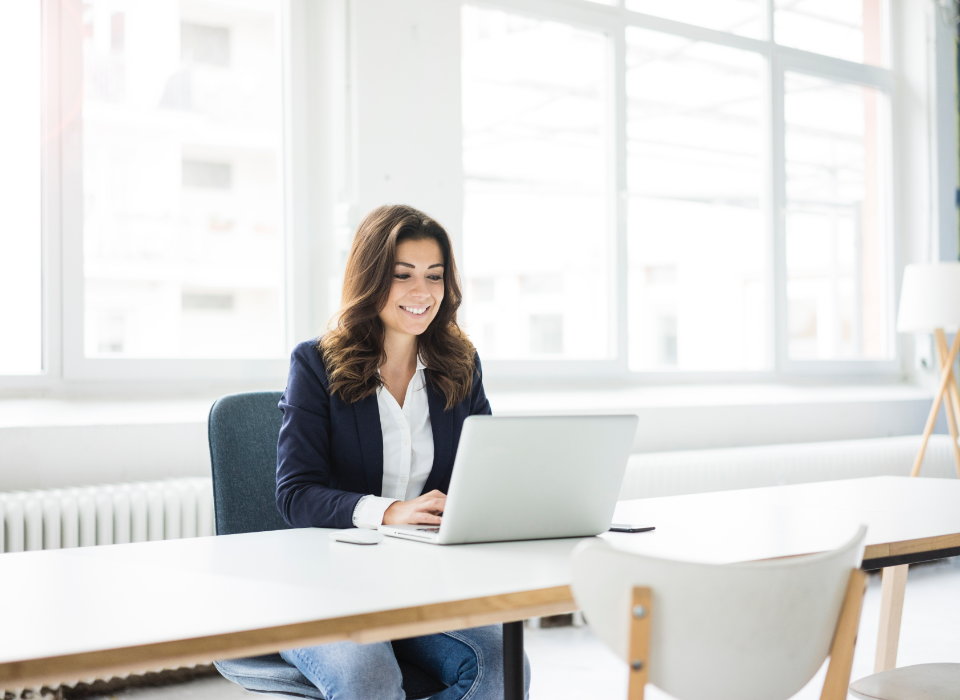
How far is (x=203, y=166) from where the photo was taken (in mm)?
3092

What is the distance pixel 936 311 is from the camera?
409cm

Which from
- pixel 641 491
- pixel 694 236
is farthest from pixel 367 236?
pixel 694 236

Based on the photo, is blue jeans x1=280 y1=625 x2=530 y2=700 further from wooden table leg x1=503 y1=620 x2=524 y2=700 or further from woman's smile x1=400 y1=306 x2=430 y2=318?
woman's smile x1=400 y1=306 x2=430 y2=318

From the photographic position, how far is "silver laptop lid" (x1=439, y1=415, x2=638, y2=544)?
1.28 meters

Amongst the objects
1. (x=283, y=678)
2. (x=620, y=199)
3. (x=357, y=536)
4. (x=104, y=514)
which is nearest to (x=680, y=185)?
(x=620, y=199)

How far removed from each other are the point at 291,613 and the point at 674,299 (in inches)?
140

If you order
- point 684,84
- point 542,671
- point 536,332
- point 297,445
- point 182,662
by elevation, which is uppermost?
point 684,84

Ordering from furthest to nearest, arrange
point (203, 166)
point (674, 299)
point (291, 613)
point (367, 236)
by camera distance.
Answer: point (674, 299) → point (203, 166) → point (367, 236) → point (291, 613)

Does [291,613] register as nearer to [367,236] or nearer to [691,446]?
[367,236]

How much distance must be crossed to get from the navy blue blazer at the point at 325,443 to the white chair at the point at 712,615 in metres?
0.72

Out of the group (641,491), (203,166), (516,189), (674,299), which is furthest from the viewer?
(674,299)

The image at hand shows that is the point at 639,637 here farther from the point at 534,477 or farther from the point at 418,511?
the point at 418,511

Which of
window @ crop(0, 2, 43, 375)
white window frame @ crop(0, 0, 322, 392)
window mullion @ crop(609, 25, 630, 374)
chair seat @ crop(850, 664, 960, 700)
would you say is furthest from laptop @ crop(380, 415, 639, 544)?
window mullion @ crop(609, 25, 630, 374)

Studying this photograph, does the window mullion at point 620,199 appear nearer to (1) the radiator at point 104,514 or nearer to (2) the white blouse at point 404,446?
(1) the radiator at point 104,514
